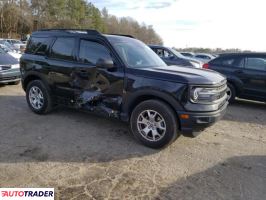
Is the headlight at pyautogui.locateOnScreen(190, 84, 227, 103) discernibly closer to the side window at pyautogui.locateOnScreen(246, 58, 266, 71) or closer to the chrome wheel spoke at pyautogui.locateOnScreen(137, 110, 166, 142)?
the chrome wheel spoke at pyautogui.locateOnScreen(137, 110, 166, 142)

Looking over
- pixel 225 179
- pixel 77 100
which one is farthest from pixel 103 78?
pixel 225 179

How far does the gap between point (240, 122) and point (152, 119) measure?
2.91 metres

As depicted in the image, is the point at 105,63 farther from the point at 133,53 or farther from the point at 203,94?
the point at 203,94

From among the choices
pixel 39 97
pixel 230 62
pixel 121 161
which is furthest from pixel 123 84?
pixel 230 62

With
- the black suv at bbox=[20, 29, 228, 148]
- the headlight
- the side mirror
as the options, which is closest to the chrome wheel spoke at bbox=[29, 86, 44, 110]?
the black suv at bbox=[20, 29, 228, 148]

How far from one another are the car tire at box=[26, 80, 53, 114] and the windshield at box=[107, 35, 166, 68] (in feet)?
6.56

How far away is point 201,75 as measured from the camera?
4453 mm

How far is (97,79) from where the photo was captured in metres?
4.99

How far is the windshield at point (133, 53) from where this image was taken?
492 cm

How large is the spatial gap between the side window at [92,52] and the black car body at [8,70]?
4.82 metres

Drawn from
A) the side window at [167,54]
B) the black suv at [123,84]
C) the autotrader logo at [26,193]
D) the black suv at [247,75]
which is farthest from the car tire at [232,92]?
the autotrader logo at [26,193]

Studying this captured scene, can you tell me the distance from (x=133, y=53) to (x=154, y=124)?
1540 mm

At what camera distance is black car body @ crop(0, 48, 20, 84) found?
29.1ft

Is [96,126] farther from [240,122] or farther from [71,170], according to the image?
[240,122]
